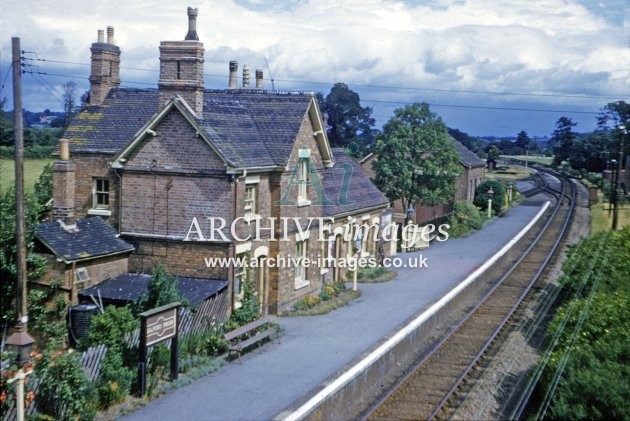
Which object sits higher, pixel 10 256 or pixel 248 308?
pixel 10 256

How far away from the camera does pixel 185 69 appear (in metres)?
22.3

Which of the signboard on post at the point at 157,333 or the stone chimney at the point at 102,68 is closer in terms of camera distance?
the signboard on post at the point at 157,333

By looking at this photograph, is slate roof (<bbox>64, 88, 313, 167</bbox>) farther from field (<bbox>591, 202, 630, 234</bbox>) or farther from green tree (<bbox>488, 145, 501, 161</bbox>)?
green tree (<bbox>488, 145, 501, 161</bbox>)

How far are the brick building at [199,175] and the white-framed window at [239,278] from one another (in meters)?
0.04

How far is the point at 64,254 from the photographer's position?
20359 millimetres

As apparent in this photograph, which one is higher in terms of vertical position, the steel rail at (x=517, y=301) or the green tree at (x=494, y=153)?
the green tree at (x=494, y=153)

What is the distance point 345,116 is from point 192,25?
55.3 metres

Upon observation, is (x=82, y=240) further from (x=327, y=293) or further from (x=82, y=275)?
(x=327, y=293)

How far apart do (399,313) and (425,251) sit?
1421 cm

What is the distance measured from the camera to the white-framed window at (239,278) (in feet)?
72.2

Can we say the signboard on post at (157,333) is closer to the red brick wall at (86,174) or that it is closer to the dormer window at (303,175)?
the red brick wall at (86,174)

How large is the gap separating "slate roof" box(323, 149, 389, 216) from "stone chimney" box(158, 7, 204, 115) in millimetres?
7942

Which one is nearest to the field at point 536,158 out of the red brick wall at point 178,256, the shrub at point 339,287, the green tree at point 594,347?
the shrub at point 339,287

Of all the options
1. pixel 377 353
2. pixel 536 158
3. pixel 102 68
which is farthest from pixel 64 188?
pixel 536 158
